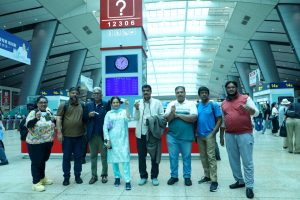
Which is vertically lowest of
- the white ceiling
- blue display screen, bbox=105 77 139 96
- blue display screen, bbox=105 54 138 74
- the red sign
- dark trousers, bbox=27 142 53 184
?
dark trousers, bbox=27 142 53 184

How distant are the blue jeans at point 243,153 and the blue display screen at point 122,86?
3715 mm

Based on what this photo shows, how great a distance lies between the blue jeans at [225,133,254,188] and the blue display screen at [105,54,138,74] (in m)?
3.98

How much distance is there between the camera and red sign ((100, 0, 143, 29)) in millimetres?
7500

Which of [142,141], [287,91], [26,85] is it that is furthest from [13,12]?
[287,91]

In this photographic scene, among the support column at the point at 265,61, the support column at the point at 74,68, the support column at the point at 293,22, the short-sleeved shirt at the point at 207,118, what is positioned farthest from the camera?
the support column at the point at 74,68

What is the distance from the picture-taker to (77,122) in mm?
4383

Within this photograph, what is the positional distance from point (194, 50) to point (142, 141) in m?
32.4

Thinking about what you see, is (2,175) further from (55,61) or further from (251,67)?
(251,67)

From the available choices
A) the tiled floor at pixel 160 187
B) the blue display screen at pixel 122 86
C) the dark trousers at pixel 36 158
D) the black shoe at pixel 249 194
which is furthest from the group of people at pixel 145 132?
the blue display screen at pixel 122 86

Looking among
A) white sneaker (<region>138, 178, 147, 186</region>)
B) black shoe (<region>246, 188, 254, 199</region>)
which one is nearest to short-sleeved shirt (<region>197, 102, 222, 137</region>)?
black shoe (<region>246, 188, 254, 199</region>)

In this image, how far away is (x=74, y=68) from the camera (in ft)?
92.2

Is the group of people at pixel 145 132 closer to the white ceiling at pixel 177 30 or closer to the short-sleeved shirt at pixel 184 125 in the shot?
the short-sleeved shirt at pixel 184 125

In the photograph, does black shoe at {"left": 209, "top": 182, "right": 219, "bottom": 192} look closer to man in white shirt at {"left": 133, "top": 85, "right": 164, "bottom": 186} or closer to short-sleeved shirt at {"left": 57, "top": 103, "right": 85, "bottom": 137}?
man in white shirt at {"left": 133, "top": 85, "right": 164, "bottom": 186}

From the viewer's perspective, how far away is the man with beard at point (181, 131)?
426cm
